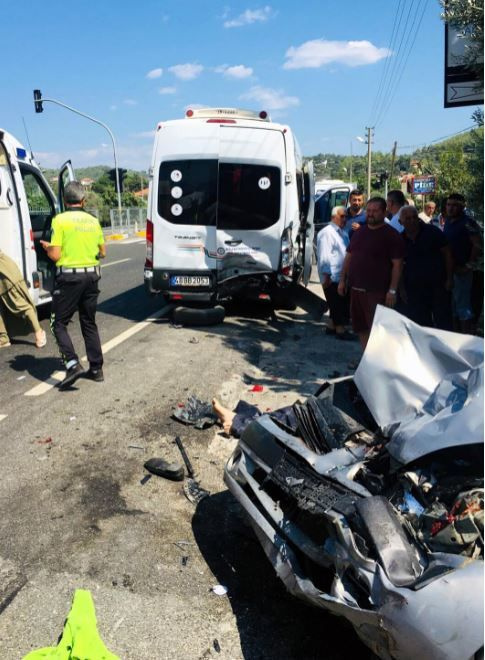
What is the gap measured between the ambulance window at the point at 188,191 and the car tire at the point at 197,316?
1.30 metres

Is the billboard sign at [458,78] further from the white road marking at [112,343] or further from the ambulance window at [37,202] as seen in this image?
the ambulance window at [37,202]

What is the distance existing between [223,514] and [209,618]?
3.11ft

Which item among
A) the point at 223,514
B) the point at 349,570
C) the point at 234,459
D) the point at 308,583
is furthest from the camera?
the point at 223,514

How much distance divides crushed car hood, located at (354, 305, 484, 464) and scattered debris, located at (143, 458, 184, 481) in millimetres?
1625

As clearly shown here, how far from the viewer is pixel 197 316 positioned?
28.2ft

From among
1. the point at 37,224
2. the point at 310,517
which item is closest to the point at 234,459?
the point at 310,517

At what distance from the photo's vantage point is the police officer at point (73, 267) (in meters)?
5.51

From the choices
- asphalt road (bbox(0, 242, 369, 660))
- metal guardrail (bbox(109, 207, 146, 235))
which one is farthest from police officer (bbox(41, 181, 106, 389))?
metal guardrail (bbox(109, 207, 146, 235))

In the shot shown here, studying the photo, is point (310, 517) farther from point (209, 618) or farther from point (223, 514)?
point (223, 514)

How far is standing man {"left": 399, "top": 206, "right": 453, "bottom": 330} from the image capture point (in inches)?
243

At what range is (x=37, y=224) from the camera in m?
9.55

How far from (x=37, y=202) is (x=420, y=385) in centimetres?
864

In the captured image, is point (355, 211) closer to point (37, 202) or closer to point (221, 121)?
point (221, 121)

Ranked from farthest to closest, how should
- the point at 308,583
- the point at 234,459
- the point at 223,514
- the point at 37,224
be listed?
the point at 37,224, the point at 223,514, the point at 234,459, the point at 308,583
